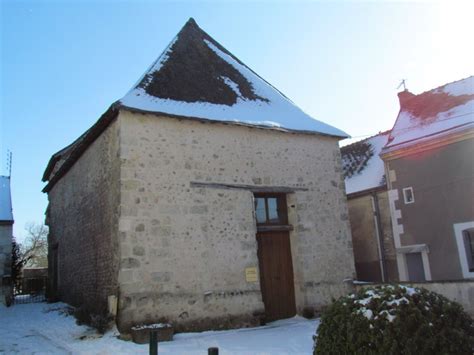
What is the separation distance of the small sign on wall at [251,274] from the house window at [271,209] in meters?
1.17

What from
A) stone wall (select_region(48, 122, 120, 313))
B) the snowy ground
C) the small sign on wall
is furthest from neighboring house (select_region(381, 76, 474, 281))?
stone wall (select_region(48, 122, 120, 313))

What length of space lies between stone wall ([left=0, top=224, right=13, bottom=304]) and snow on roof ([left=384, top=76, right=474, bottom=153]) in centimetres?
1284

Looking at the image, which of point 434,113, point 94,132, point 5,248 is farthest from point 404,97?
point 5,248

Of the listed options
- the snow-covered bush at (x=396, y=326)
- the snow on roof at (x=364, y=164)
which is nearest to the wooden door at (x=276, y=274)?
the snow on roof at (x=364, y=164)

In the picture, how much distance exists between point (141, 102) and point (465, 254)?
862cm

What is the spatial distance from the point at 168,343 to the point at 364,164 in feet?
34.0

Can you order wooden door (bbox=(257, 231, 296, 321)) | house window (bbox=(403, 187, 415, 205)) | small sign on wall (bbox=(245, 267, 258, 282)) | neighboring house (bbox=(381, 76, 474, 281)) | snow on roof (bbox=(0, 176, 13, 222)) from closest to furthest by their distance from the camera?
small sign on wall (bbox=(245, 267, 258, 282)), wooden door (bbox=(257, 231, 296, 321)), neighboring house (bbox=(381, 76, 474, 281)), house window (bbox=(403, 187, 415, 205)), snow on roof (bbox=(0, 176, 13, 222))

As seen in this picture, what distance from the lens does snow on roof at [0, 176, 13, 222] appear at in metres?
15.6

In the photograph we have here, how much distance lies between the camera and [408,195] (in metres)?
12.6

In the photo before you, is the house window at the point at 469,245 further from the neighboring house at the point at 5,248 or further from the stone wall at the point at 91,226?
the neighboring house at the point at 5,248

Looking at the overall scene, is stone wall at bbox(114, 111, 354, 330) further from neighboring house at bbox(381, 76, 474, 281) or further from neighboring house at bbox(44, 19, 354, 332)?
neighboring house at bbox(381, 76, 474, 281)

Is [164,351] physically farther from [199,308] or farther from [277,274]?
[277,274]

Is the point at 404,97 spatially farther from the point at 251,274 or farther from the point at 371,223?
the point at 251,274

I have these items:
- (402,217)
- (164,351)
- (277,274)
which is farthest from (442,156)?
(164,351)
